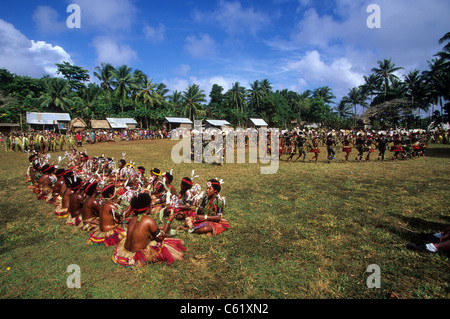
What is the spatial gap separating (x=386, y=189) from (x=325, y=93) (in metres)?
87.3

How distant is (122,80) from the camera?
5416 centimetres

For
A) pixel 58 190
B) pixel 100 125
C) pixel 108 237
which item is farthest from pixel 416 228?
pixel 100 125

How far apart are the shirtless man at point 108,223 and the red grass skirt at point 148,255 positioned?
532 mm

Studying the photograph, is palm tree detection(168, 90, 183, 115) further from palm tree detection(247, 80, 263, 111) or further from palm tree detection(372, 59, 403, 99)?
palm tree detection(372, 59, 403, 99)

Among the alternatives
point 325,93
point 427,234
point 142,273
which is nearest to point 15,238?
point 142,273

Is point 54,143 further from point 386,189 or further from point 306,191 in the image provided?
point 386,189

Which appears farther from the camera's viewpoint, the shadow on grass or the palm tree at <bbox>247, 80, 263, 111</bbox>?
the palm tree at <bbox>247, 80, 263, 111</bbox>

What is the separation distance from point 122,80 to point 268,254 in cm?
5926

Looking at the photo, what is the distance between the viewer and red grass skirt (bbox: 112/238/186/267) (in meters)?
4.29

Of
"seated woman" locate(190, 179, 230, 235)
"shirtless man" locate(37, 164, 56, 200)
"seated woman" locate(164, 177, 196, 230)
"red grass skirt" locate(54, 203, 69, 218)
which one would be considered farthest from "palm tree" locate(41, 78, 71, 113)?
"seated woman" locate(190, 179, 230, 235)

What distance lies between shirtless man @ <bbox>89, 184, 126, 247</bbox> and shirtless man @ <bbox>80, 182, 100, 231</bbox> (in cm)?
54

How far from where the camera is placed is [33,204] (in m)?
8.07

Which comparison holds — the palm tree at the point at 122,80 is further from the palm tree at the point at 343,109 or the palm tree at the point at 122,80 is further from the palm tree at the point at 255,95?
the palm tree at the point at 343,109

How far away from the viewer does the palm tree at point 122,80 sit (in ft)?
178
